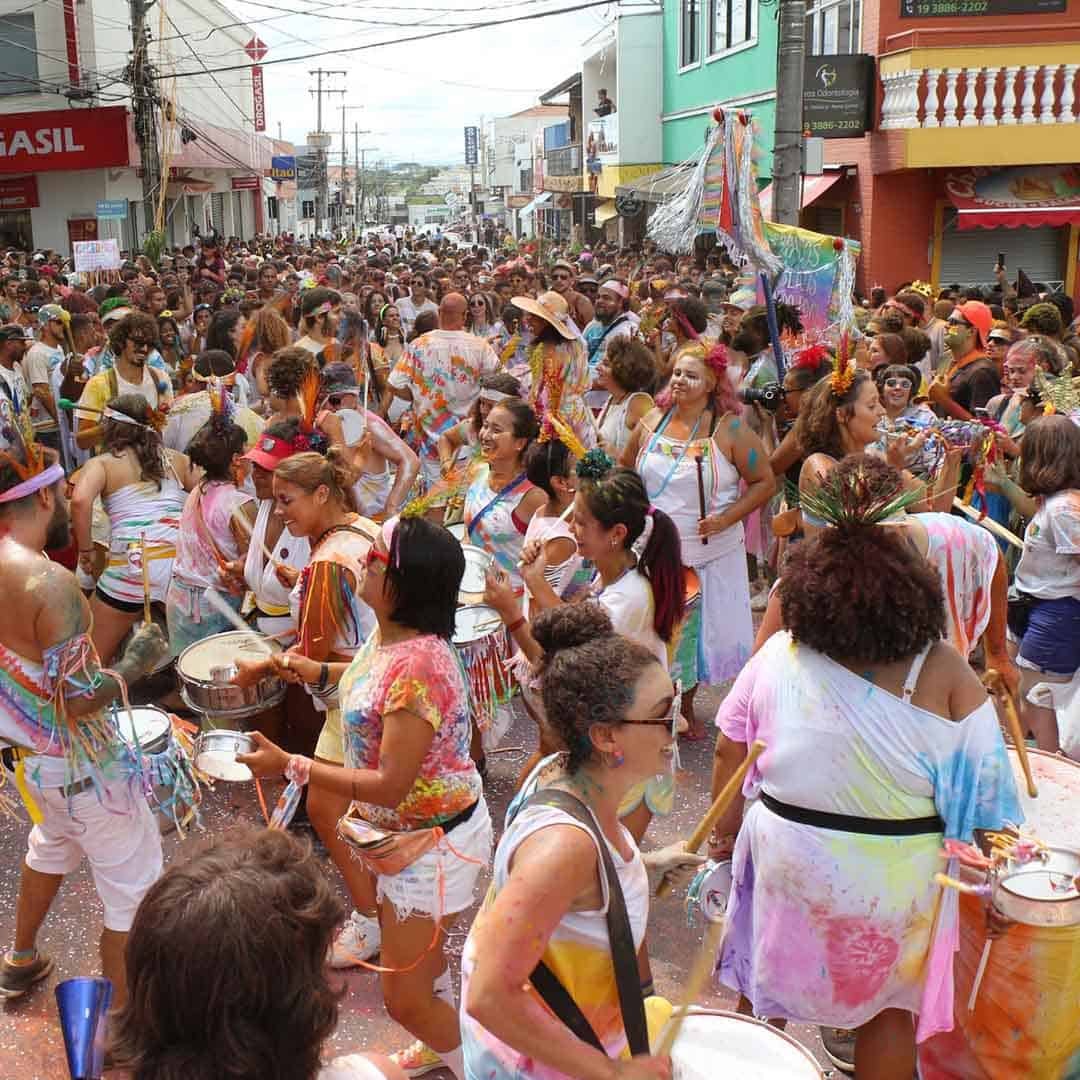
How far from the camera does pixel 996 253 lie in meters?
17.4

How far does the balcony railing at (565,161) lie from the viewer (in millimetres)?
45656

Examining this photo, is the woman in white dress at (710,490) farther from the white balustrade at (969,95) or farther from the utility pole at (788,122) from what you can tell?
the white balustrade at (969,95)

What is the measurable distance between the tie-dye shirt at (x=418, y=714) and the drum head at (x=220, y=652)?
149 cm

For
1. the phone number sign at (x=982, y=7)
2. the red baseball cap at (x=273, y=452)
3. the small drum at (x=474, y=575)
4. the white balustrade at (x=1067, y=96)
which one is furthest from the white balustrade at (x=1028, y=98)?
the red baseball cap at (x=273, y=452)

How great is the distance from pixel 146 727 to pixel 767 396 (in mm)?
4234

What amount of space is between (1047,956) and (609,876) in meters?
1.23

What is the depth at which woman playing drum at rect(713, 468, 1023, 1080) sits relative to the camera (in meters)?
2.70

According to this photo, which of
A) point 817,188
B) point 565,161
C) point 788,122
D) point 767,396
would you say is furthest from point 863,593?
point 565,161

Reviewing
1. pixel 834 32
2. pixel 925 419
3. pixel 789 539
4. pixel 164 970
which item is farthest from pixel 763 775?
pixel 834 32

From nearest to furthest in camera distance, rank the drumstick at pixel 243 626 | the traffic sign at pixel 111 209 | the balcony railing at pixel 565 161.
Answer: the drumstick at pixel 243 626 → the traffic sign at pixel 111 209 → the balcony railing at pixel 565 161

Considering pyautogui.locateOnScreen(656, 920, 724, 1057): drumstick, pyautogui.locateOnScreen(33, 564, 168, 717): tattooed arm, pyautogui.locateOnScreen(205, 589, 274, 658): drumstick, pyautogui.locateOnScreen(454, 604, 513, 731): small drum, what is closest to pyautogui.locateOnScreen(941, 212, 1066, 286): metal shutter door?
pyautogui.locateOnScreen(454, 604, 513, 731): small drum

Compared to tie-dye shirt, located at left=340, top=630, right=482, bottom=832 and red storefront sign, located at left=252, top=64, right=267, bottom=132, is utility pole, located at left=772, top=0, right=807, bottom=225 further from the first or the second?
red storefront sign, located at left=252, top=64, right=267, bottom=132

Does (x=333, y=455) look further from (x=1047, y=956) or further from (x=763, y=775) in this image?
(x=1047, y=956)

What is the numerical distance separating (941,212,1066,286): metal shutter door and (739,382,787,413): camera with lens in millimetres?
11520
